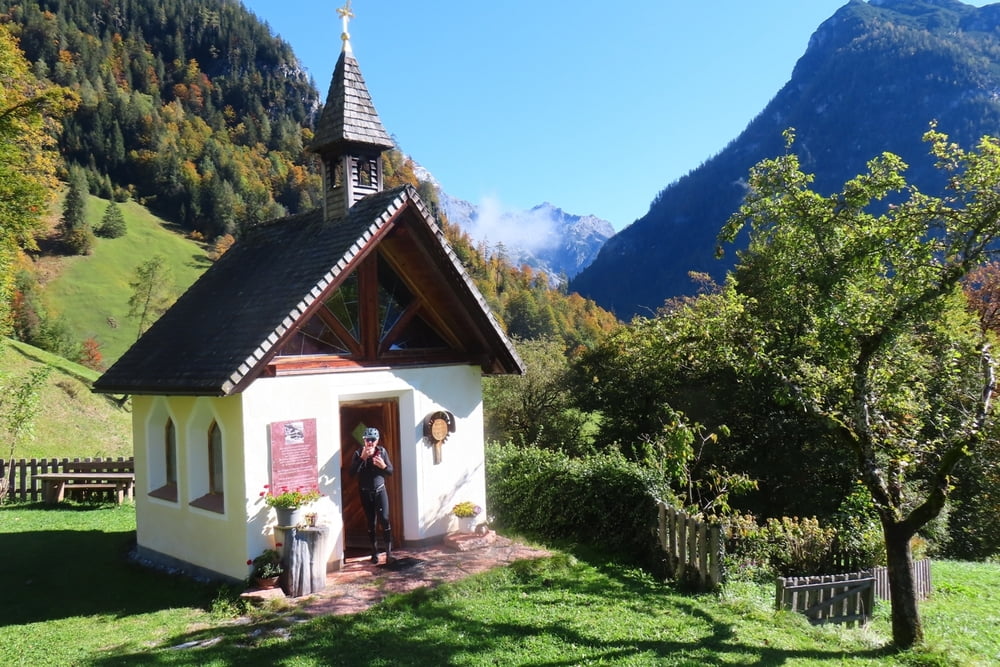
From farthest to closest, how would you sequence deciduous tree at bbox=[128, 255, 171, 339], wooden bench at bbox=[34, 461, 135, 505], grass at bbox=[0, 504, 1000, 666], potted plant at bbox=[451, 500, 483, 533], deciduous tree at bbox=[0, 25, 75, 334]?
deciduous tree at bbox=[128, 255, 171, 339] → deciduous tree at bbox=[0, 25, 75, 334] → wooden bench at bbox=[34, 461, 135, 505] → potted plant at bbox=[451, 500, 483, 533] → grass at bbox=[0, 504, 1000, 666]

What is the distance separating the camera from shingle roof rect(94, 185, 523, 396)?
9.50m

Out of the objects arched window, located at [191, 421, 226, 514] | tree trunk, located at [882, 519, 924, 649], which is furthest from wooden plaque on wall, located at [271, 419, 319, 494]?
tree trunk, located at [882, 519, 924, 649]

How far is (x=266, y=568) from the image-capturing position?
926 cm

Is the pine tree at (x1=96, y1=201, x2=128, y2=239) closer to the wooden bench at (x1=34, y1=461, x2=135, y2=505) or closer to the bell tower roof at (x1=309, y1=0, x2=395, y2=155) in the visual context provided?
the wooden bench at (x1=34, y1=461, x2=135, y2=505)

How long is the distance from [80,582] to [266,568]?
147 inches

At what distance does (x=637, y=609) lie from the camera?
905cm

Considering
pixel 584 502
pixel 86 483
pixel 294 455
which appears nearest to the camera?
pixel 294 455

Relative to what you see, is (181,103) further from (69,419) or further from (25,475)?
(25,475)

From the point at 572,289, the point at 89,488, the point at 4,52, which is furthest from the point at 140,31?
the point at 89,488

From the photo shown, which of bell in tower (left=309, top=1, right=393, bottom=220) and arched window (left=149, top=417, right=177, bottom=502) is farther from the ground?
bell in tower (left=309, top=1, right=393, bottom=220)

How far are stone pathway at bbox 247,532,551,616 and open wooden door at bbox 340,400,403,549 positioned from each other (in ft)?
2.29

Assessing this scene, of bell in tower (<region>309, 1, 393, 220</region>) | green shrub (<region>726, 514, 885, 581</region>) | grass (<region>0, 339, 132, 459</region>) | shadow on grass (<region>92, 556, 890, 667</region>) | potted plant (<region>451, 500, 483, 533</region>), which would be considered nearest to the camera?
shadow on grass (<region>92, 556, 890, 667</region>)

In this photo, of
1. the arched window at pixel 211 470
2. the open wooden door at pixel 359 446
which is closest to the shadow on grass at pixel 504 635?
the open wooden door at pixel 359 446

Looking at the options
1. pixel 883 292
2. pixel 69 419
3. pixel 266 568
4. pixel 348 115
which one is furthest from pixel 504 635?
pixel 69 419
